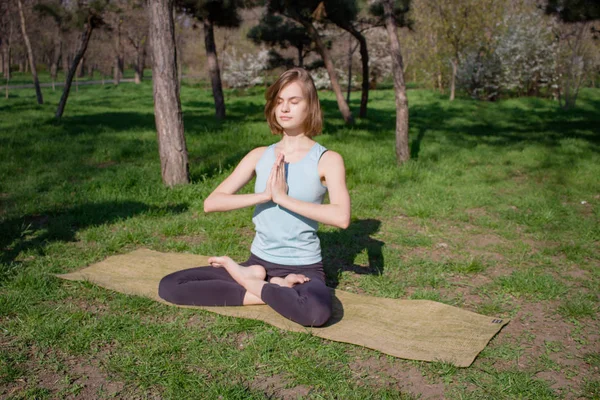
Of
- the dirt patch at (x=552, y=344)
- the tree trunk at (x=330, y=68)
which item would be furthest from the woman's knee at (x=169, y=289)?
the tree trunk at (x=330, y=68)

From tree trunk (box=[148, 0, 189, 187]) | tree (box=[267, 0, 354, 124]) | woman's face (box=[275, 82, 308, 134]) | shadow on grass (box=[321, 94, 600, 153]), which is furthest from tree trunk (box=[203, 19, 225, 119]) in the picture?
woman's face (box=[275, 82, 308, 134])

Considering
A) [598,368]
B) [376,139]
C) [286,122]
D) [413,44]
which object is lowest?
[598,368]

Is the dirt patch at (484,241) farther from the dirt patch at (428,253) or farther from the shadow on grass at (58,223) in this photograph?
the shadow on grass at (58,223)

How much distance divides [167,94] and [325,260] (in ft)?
10.9

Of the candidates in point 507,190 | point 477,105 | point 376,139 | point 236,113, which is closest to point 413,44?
point 477,105

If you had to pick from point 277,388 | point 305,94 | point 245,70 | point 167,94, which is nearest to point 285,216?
point 305,94

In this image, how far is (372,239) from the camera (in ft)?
17.4

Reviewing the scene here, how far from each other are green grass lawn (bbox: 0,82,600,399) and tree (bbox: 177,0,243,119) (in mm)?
3518

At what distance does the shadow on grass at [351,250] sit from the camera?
4430mm

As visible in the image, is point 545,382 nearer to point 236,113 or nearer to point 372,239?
point 372,239

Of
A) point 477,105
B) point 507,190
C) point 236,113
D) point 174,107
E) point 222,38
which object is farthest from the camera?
point 222,38

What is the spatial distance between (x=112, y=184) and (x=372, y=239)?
11.9ft

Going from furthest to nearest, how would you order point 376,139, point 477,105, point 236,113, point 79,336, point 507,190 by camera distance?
point 477,105, point 236,113, point 376,139, point 507,190, point 79,336

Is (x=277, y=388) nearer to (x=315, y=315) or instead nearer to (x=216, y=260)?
(x=315, y=315)
